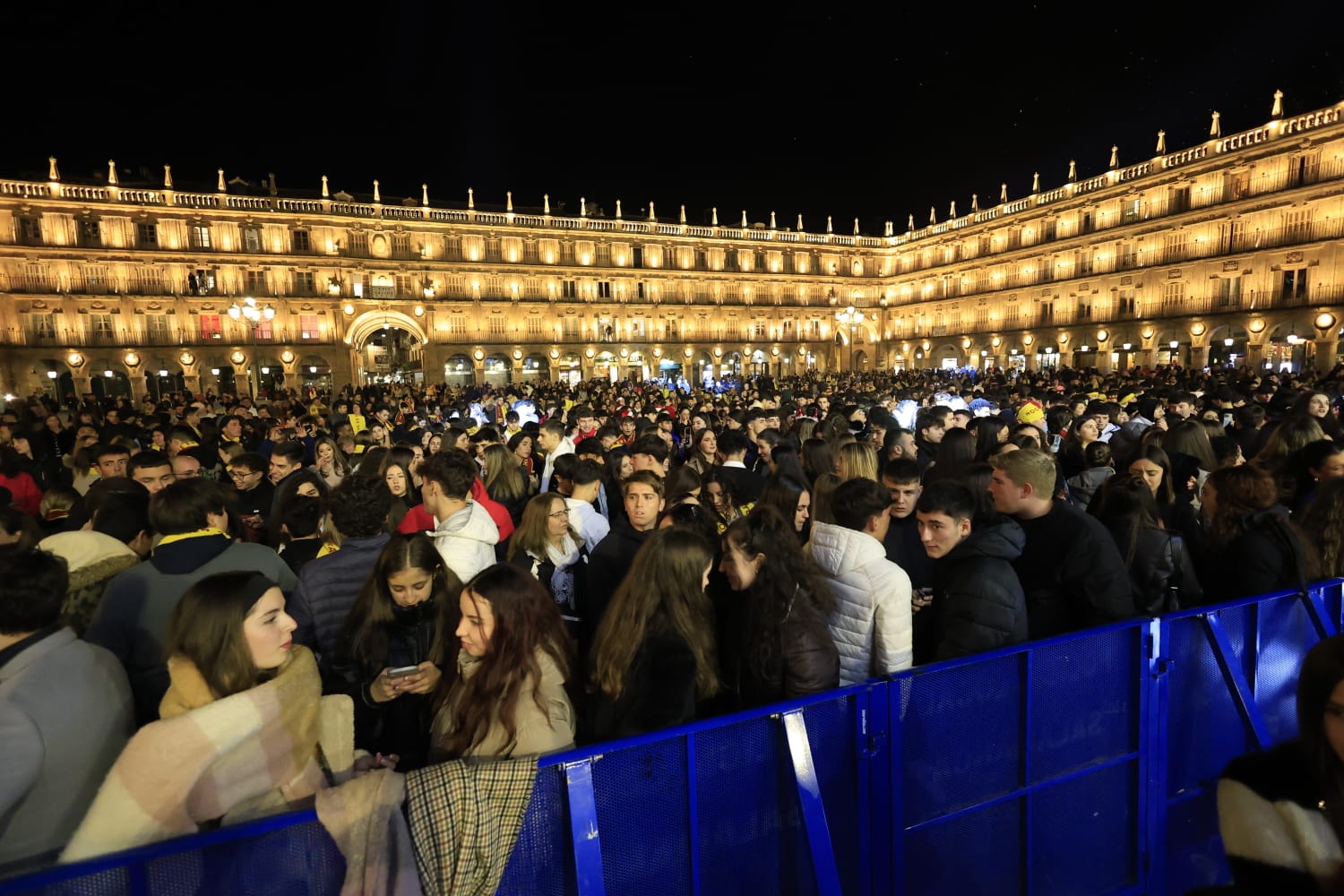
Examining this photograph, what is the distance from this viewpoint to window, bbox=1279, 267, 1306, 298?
29.6 m

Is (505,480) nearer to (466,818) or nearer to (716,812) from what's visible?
(716,812)

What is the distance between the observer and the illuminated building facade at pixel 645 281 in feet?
104

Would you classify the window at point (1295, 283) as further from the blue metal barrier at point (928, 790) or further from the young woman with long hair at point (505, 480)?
the young woman with long hair at point (505, 480)

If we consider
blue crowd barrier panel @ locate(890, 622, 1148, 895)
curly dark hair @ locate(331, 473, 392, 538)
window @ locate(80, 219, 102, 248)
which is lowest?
blue crowd barrier panel @ locate(890, 622, 1148, 895)

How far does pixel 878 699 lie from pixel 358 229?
45.7 meters

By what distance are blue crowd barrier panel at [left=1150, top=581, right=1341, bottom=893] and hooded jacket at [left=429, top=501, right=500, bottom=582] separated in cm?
350

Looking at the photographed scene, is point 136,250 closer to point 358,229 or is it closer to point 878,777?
point 358,229

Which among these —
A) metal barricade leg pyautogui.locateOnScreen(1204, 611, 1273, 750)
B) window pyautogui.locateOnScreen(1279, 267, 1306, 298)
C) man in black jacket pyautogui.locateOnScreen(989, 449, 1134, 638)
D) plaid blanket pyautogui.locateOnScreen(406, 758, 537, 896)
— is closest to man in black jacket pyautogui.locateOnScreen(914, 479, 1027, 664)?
man in black jacket pyautogui.locateOnScreen(989, 449, 1134, 638)

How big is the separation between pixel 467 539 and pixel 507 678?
163 cm

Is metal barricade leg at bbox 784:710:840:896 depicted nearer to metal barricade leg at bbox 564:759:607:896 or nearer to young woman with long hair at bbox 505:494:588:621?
metal barricade leg at bbox 564:759:607:896

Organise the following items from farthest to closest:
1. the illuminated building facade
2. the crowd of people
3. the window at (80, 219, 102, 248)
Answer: the window at (80, 219, 102, 248) → the illuminated building facade → the crowd of people

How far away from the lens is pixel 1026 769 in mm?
2945

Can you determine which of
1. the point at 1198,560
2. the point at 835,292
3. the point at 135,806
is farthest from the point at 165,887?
the point at 835,292

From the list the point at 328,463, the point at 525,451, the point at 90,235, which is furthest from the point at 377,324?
the point at 328,463
